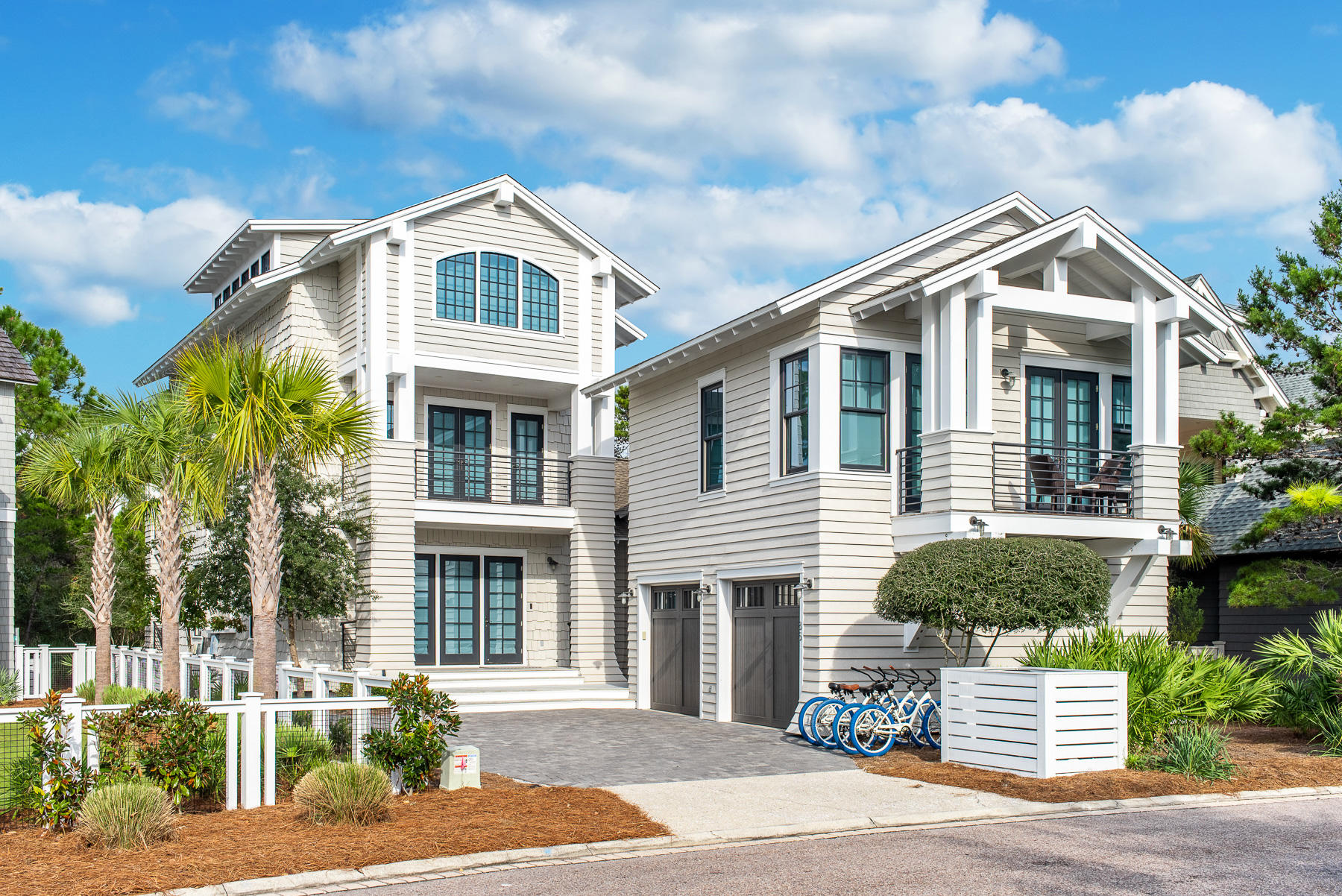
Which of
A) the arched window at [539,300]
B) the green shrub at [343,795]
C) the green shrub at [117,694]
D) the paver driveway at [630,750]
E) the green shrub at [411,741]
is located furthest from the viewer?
the arched window at [539,300]

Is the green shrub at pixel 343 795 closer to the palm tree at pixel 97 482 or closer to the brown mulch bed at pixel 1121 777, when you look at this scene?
the brown mulch bed at pixel 1121 777

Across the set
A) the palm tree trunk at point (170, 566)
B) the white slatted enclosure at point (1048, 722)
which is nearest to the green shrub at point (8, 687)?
the palm tree trunk at point (170, 566)

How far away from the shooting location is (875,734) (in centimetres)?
1434

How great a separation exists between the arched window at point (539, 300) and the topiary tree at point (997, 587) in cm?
1093

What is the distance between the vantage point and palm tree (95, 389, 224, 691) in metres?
18.9

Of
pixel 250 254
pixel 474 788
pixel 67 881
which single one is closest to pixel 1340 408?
pixel 474 788

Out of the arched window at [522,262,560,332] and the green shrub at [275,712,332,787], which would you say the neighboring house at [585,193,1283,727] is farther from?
the green shrub at [275,712,332,787]

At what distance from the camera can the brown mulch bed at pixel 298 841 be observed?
8234 mm

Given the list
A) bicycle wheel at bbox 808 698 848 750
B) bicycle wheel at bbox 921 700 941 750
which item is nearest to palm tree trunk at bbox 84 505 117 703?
bicycle wheel at bbox 808 698 848 750

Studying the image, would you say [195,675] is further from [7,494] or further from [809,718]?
[809,718]

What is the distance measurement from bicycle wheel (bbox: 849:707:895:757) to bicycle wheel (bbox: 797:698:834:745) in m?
0.90

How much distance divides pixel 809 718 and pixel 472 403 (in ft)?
37.8

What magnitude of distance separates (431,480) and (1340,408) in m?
15.1

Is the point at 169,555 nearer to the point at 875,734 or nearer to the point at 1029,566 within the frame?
the point at 875,734
